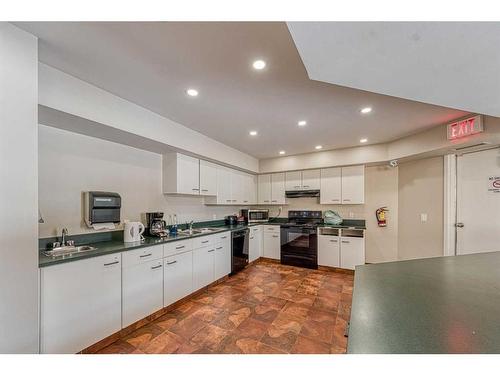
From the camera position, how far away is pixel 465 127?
8.25 ft

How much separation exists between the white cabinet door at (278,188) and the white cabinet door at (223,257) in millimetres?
1767

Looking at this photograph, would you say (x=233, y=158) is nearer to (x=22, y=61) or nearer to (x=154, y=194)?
(x=154, y=194)

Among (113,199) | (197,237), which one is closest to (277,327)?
(197,237)

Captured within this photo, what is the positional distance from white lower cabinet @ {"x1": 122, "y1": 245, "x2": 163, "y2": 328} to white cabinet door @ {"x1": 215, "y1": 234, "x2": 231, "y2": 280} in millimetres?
1092

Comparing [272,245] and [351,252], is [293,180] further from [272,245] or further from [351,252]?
[351,252]

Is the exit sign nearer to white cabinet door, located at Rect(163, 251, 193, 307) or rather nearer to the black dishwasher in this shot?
the black dishwasher

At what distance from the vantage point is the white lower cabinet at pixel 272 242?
4.62 m

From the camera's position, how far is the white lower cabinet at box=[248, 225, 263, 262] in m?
4.42

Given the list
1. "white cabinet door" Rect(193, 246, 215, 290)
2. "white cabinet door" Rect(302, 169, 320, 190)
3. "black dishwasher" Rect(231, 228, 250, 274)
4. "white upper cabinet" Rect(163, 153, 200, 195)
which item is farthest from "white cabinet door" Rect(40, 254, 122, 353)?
"white cabinet door" Rect(302, 169, 320, 190)

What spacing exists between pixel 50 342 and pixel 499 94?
3437 millimetres

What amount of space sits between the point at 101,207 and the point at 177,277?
1224mm

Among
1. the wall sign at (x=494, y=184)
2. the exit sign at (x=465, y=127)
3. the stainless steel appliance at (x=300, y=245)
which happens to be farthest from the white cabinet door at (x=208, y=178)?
the wall sign at (x=494, y=184)

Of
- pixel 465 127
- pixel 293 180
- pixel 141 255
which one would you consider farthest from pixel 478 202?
pixel 141 255

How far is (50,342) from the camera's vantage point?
1.60 meters
